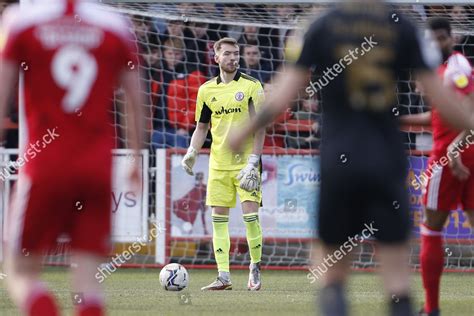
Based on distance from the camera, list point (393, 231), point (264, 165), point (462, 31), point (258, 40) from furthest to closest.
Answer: point (258, 40), point (264, 165), point (462, 31), point (393, 231)

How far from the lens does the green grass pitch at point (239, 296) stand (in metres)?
8.78

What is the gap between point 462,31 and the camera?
13758 millimetres

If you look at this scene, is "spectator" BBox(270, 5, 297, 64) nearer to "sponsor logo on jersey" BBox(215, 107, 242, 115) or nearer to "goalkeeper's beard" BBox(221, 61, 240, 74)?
"goalkeeper's beard" BBox(221, 61, 240, 74)

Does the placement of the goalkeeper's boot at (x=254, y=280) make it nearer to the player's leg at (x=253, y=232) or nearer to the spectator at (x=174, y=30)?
the player's leg at (x=253, y=232)

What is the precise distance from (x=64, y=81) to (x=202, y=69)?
10.6 metres

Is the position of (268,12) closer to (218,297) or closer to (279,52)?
(279,52)

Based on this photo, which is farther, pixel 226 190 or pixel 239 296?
pixel 226 190

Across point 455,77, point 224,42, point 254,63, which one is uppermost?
point 254,63

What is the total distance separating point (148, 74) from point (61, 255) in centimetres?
271

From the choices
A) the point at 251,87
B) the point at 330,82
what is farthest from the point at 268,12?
the point at 330,82

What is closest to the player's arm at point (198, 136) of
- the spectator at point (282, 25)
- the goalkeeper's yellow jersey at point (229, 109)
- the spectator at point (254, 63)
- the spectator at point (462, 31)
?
the goalkeeper's yellow jersey at point (229, 109)

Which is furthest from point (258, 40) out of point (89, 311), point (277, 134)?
point (89, 311)

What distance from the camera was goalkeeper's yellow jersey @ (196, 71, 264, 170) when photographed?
37.3ft

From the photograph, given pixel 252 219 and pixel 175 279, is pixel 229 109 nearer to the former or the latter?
pixel 252 219
